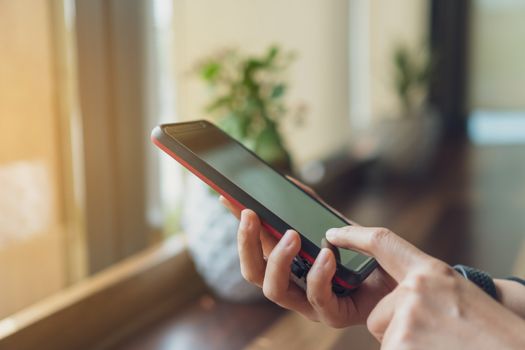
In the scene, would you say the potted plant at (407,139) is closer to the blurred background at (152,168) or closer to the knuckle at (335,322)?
the blurred background at (152,168)

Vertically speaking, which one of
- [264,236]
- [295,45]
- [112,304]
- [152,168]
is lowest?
[112,304]

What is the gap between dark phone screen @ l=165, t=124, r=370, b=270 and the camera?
726 mm

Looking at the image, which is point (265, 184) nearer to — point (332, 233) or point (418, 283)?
point (332, 233)

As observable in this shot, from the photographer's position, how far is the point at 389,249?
0.61 meters

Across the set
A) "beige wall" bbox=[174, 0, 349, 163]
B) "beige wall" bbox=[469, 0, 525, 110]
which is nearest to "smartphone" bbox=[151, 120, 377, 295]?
"beige wall" bbox=[174, 0, 349, 163]

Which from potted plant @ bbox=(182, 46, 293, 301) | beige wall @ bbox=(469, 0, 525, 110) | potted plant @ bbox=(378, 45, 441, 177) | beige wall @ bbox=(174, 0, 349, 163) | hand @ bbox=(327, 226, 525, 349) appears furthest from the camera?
beige wall @ bbox=(469, 0, 525, 110)

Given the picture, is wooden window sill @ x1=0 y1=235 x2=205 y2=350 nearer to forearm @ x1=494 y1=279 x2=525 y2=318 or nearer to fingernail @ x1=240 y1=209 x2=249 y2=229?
fingernail @ x1=240 y1=209 x2=249 y2=229

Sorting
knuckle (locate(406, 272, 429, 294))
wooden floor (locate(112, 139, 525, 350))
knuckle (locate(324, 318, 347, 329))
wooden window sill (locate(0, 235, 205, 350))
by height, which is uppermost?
knuckle (locate(406, 272, 429, 294))

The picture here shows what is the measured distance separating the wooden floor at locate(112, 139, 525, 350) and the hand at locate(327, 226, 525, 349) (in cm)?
70

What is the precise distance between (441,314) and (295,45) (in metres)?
2.06

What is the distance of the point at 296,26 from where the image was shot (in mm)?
2541

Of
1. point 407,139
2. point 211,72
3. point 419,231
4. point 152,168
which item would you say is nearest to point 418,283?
point 211,72

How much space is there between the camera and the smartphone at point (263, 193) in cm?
70

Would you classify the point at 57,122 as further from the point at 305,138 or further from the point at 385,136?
the point at 385,136
